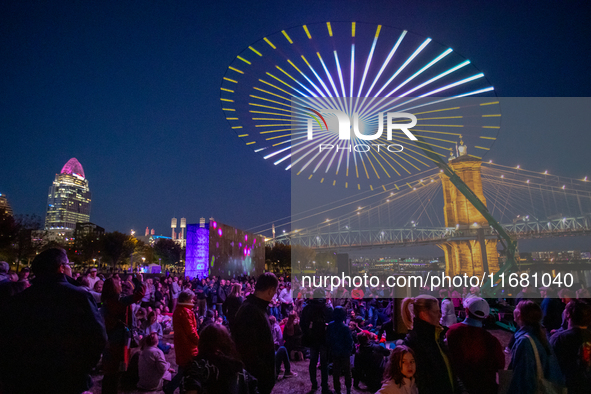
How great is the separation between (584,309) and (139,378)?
6.23 metres

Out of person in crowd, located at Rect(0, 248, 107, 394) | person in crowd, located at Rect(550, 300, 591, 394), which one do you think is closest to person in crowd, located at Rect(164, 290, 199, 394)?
person in crowd, located at Rect(0, 248, 107, 394)

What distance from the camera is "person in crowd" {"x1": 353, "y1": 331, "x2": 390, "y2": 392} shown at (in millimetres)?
5734

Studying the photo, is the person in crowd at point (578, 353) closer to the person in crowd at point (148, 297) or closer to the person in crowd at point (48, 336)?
the person in crowd at point (48, 336)

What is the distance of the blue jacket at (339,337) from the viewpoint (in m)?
5.32

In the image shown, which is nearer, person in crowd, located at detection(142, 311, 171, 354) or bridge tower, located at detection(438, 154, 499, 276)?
person in crowd, located at detection(142, 311, 171, 354)

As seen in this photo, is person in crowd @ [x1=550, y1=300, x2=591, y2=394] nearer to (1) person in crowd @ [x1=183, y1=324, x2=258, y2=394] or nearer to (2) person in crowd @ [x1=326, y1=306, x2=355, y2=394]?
(2) person in crowd @ [x1=326, y1=306, x2=355, y2=394]

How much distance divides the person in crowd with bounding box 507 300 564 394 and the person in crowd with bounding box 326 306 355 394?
262 centimetres

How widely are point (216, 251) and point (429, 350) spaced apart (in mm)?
23375

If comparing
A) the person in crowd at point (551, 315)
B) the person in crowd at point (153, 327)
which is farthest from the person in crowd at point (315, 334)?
the person in crowd at point (551, 315)

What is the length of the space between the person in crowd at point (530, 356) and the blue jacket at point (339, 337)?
2608mm

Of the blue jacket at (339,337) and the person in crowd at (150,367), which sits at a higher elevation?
the blue jacket at (339,337)

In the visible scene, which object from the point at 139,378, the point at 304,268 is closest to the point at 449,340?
the point at 139,378

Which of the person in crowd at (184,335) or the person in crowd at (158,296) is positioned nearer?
the person in crowd at (184,335)

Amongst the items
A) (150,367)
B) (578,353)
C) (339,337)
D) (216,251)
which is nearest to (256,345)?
(339,337)
